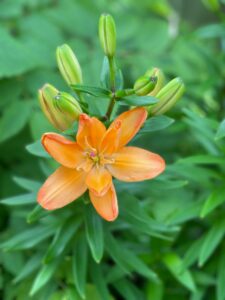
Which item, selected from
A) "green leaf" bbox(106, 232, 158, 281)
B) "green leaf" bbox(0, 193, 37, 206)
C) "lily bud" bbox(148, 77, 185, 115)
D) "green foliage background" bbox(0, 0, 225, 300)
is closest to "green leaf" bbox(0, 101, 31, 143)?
"green foliage background" bbox(0, 0, 225, 300)

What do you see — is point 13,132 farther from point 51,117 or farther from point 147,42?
point 147,42

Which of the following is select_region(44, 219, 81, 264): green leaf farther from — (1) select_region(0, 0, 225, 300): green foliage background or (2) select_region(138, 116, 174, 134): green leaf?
(2) select_region(138, 116, 174, 134): green leaf

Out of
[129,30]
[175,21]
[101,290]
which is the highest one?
[129,30]

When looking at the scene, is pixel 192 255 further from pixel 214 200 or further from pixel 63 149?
pixel 63 149

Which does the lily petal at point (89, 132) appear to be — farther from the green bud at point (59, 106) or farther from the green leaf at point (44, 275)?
the green leaf at point (44, 275)

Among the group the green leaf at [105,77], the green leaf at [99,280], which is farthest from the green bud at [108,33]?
the green leaf at [99,280]

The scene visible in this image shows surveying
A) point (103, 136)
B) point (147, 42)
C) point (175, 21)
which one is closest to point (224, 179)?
point (103, 136)
